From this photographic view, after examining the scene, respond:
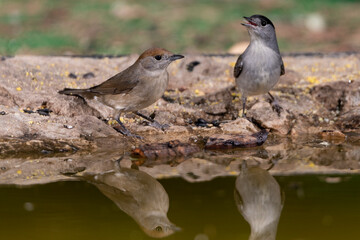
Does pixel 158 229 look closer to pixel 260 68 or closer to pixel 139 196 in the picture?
pixel 139 196

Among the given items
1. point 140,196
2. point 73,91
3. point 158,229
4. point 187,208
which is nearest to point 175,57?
point 73,91

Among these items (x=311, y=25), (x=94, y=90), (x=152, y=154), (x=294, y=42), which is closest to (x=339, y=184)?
Result: (x=152, y=154)

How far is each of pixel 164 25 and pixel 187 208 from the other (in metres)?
9.24

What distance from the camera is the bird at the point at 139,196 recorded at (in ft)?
12.6

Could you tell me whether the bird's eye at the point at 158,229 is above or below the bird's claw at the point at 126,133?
above

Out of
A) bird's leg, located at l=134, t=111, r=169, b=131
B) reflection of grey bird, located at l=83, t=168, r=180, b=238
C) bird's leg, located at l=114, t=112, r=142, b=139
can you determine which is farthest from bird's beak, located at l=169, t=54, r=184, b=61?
reflection of grey bird, located at l=83, t=168, r=180, b=238

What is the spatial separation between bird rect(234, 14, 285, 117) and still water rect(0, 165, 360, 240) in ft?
5.92

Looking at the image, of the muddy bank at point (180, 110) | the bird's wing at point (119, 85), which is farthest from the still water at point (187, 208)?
the bird's wing at point (119, 85)

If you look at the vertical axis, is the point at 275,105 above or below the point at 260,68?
below

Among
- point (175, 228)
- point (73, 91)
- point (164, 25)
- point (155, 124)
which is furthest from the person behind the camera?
point (164, 25)

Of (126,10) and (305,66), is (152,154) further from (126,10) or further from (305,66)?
(126,10)

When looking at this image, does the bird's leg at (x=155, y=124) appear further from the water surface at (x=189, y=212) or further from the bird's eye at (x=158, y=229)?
the bird's eye at (x=158, y=229)

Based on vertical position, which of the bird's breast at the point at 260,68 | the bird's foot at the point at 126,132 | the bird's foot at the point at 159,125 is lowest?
the bird's foot at the point at 126,132

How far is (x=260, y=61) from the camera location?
6.59 m
